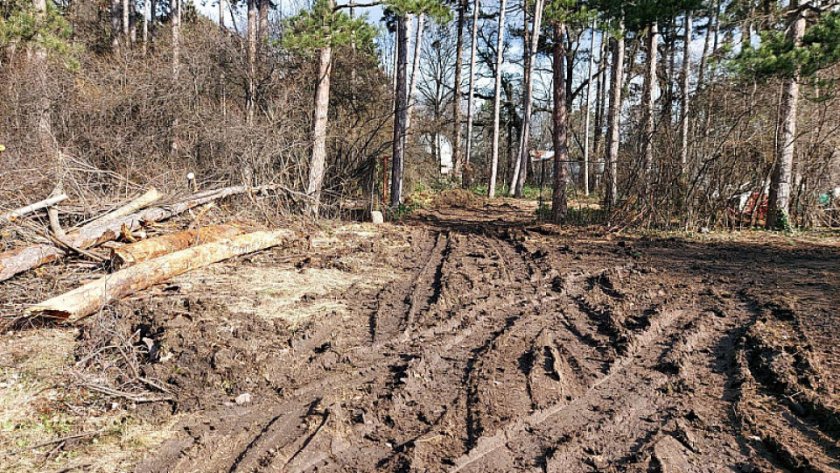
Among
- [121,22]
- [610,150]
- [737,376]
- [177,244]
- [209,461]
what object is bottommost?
[209,461]

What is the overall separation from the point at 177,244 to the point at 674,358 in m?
6.43

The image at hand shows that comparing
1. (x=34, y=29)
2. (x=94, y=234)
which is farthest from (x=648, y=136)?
(x=34, y=29)

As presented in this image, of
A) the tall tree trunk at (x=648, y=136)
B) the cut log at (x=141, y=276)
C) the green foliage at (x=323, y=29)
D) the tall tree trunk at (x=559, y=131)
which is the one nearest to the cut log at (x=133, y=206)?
the cut log at (x=141, y=276)

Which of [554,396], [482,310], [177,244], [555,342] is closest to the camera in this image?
[554,396]

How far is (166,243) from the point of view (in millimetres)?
7355

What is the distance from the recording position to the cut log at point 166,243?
21.5 ft

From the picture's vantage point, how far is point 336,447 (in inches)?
→ 128

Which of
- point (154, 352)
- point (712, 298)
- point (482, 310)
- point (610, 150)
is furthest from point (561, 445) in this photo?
point (610, 150)

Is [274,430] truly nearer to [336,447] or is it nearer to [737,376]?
[336,447]

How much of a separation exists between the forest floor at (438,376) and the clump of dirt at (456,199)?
11043 millimetres

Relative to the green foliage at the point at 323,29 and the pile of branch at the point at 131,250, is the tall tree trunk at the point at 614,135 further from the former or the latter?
the pile of branch at the point at 131,250

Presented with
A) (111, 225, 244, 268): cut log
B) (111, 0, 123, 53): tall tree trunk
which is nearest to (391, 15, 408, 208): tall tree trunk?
(111, 225, 244, 268): cut log

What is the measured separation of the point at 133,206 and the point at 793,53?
37.1ft

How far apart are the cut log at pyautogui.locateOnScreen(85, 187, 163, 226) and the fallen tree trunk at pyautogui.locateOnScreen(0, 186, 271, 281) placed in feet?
0.37
